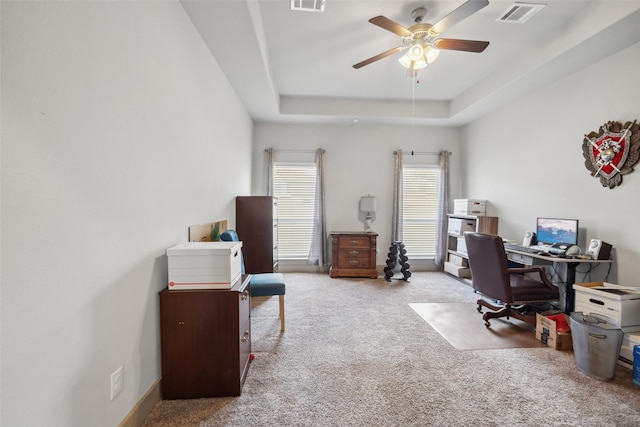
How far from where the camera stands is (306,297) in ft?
12.4

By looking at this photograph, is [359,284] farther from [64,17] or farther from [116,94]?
[64,17]

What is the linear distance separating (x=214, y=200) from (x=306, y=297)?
71.4 inches

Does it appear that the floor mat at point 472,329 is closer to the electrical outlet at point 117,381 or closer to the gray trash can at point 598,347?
the gray trash can at point 598,347

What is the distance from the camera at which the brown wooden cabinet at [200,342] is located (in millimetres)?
1715

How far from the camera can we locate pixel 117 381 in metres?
1.37

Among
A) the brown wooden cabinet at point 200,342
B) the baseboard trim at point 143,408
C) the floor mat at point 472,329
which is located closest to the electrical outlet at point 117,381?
the baseboard trim at point 143,408

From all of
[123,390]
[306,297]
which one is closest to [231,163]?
[306,297]

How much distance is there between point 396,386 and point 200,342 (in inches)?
53.9

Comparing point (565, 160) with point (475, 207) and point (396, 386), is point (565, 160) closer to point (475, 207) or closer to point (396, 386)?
point (475, 207)

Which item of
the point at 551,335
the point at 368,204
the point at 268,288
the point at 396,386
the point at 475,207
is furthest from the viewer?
the point at 368,204

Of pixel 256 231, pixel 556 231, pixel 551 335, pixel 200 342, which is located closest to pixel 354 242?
pixel 256 231

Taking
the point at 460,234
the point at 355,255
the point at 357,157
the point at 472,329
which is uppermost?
the point at 357,157

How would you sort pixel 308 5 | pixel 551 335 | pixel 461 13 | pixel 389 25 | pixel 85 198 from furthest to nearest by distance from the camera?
pixel 551 335 < pixel 308 5 < pixel 389 25 < pixel 461 13 < pixel 85 198

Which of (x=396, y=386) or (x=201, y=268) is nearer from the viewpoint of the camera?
Result: (x=201, y=268)
